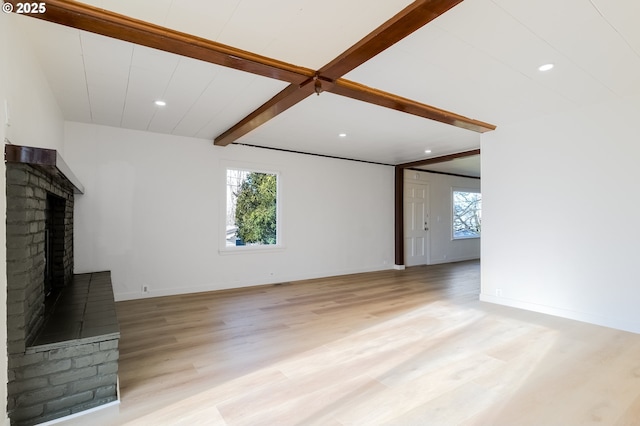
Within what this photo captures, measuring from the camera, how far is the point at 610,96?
3.34 m

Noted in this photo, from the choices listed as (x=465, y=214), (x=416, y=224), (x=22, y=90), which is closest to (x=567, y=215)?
(x=416, y=224)

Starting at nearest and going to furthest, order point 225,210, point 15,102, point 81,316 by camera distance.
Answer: point 15,102 → point 81,316 → point 225,210

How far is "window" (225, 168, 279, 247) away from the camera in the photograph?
5.41m

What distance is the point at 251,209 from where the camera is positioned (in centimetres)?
563

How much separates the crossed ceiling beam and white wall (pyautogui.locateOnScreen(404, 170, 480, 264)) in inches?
205

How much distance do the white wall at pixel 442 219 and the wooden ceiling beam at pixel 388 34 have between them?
221 inches

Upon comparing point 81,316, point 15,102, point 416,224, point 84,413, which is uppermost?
point 15,102

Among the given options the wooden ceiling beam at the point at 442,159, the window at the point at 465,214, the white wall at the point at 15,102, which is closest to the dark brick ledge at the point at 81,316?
the white wall at the point at 15,102

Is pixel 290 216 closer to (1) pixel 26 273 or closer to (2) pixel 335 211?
(2) pixel 335 211

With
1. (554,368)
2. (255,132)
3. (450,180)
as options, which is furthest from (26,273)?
Result: (450,180)

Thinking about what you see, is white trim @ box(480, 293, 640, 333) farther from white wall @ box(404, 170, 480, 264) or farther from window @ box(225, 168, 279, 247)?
white wall @ box(404, 170, 480, 264)

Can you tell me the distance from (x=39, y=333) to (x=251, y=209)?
3.73 m

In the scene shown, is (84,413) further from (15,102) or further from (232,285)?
(232,285)

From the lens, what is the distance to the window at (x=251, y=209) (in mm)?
5410
